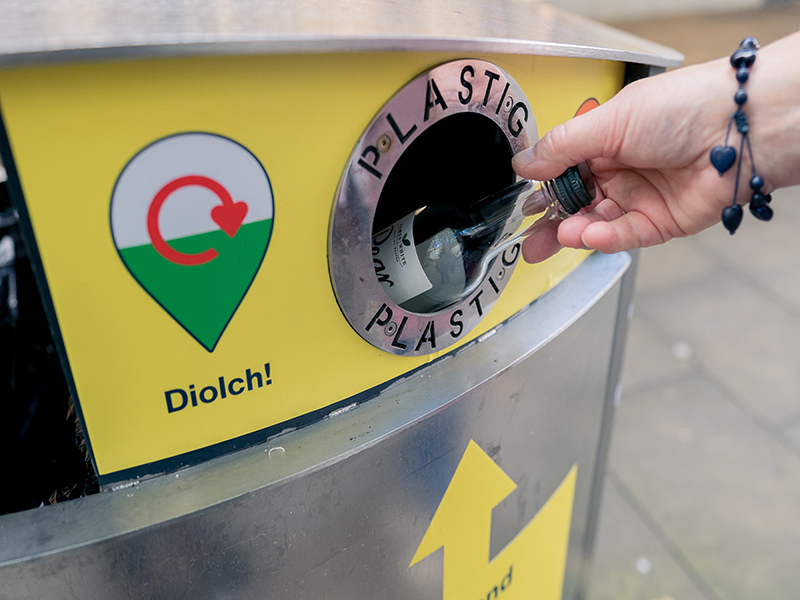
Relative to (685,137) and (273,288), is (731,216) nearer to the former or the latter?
(685,137)

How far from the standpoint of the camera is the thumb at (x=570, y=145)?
63 centimetres

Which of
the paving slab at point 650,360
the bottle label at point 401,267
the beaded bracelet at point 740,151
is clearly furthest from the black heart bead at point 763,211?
the paving slab at point 650,360

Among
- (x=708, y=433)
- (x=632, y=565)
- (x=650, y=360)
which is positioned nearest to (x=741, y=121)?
(x=632, y=565)

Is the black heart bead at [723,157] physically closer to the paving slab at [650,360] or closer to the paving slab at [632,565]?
the paving slab at [632,565]

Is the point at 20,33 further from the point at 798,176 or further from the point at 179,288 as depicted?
the point at 798,176

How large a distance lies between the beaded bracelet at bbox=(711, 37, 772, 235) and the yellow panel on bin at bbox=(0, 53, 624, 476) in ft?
0.61

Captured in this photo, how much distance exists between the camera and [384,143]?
21.1 inches

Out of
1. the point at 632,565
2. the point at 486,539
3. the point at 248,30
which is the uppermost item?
the point at 248,30

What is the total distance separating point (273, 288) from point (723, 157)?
46 cm

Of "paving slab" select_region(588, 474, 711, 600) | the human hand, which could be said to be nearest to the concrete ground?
"paving slab" select_region(588, 474, 711, 600)

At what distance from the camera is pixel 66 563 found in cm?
50

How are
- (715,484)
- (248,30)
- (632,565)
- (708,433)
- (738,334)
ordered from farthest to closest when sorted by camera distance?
1. (738,334)
2. (708,433)
3. (715,484)
4. (632,565)
5. (248,30)

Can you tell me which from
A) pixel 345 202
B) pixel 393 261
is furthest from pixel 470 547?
pixel 345 202

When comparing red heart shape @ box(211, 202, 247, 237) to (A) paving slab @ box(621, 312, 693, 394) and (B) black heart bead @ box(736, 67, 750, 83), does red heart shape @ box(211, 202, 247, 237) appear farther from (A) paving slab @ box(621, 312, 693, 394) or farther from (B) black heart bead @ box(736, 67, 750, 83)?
(A) paving slab @ box(621, 312, 693, 394)
